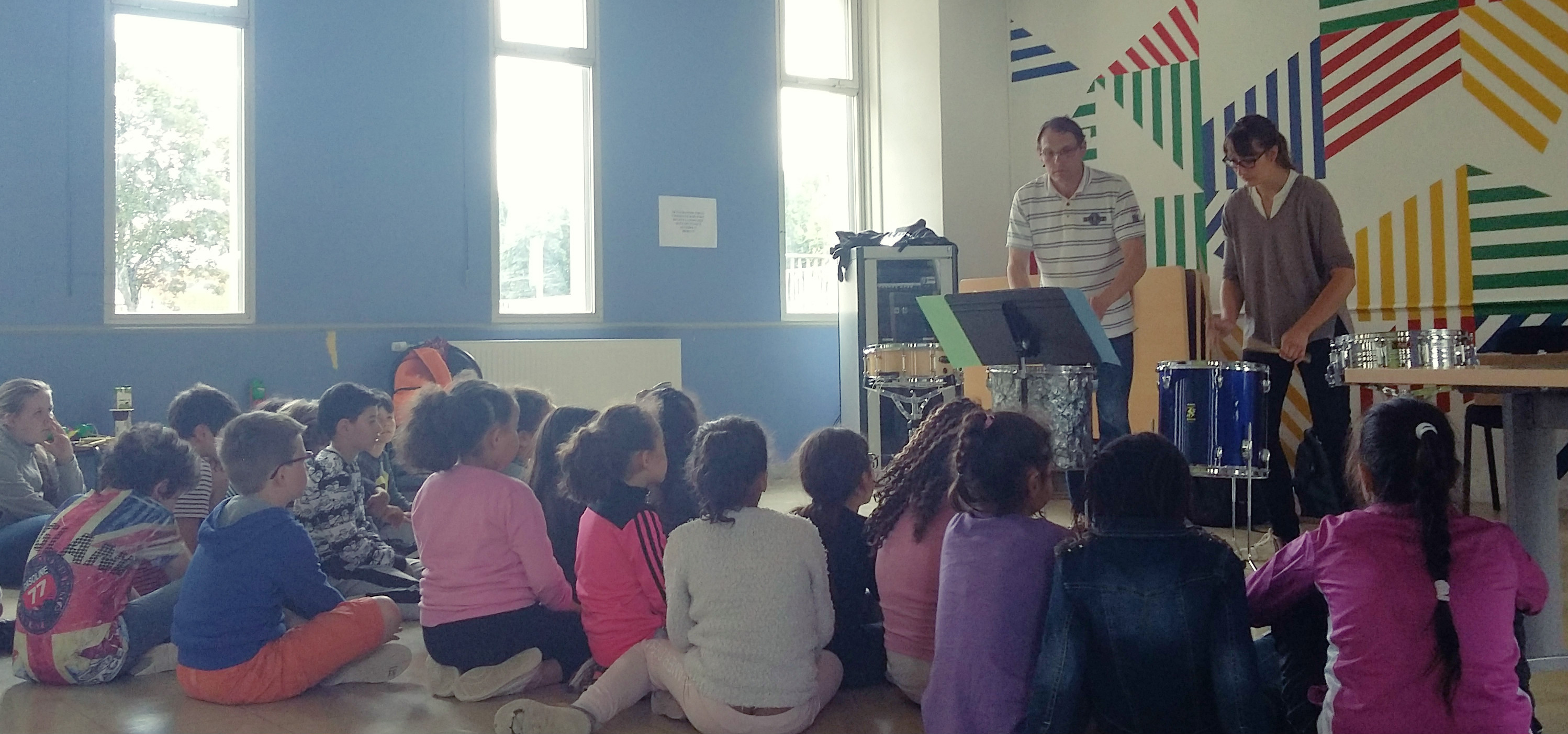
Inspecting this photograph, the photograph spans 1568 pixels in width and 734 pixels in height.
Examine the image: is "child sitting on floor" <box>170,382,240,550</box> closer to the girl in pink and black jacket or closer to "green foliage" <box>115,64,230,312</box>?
the girl in pink and black jacket

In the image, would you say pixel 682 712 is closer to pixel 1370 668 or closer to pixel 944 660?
pixel 944 660

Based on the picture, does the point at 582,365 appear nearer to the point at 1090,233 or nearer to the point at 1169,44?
the point at 1090,233

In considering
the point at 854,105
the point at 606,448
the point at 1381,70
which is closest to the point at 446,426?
the point at 606,448

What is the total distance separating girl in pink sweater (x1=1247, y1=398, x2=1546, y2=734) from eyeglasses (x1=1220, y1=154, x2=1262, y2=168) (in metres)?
1.86

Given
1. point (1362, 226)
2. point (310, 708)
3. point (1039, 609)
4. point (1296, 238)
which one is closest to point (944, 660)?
point (1039, 609)

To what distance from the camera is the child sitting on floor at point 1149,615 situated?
223 centimetres

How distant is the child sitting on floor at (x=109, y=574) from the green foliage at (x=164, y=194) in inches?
124

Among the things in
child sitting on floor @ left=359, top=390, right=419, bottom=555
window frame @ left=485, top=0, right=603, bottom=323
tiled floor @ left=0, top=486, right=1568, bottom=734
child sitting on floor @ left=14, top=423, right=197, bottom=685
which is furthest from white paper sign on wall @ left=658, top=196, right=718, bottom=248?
tiled floor @ left=0, top=486, right=1568, bottom=734

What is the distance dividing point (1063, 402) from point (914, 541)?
1.11 m

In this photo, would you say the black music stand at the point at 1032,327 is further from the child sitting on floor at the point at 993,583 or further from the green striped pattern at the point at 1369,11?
the green striped pattern at the point at 1369,11

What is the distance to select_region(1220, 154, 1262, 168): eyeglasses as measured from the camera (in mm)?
3879

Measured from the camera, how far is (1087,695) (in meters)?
2.39

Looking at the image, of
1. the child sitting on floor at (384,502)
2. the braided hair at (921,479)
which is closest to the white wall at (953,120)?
the child sitting on floor at (384,502)

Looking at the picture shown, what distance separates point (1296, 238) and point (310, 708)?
3154mm
